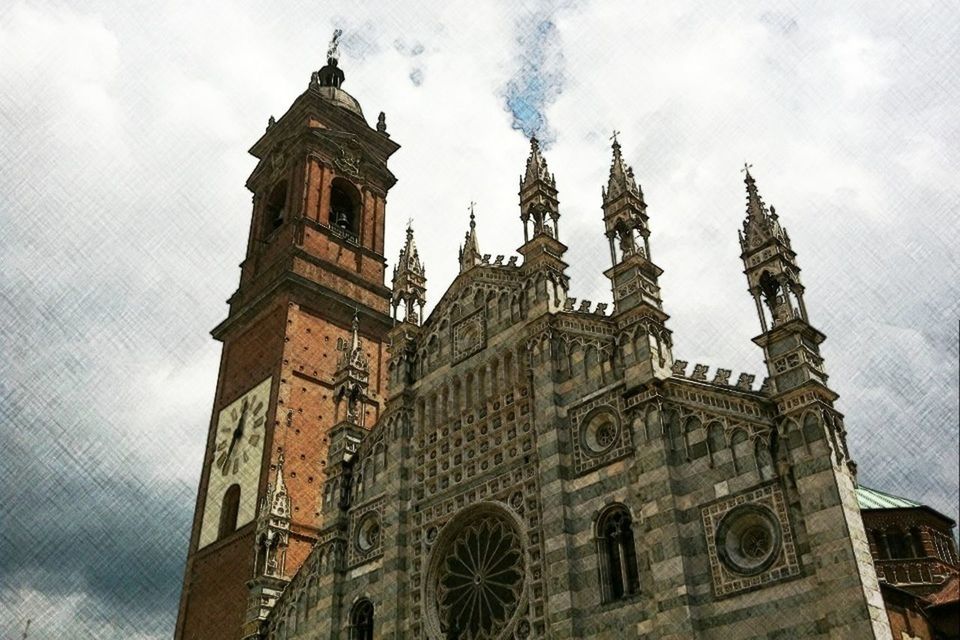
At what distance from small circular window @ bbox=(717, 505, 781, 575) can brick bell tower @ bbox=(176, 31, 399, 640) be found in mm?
15466

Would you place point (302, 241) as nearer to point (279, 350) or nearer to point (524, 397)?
point (279, 350)

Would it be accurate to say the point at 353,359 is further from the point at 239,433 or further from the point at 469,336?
the point at 239,433

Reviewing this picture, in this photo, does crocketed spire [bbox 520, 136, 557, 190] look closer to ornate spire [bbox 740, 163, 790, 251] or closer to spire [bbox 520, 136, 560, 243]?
spire [bbox 520, 136, 560, 243]

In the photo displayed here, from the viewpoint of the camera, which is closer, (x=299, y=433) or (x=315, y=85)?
(x=299, y=433)

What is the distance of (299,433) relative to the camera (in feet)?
119

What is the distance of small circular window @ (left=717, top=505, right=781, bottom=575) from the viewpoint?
1741 centimetres

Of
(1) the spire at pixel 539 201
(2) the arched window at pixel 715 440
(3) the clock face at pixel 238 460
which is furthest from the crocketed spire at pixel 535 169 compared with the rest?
(3) the clock face at pixel 238 460

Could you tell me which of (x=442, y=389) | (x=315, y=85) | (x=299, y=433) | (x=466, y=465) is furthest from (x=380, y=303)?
(x=466, y=465)

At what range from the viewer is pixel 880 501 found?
127 feet

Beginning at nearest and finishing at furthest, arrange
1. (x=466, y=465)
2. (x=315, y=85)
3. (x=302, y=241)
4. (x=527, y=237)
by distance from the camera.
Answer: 1. (x=466, y=465)
2. (x=527, y=237)
3. (x=302, y=241)
4. (x=315, y=85)

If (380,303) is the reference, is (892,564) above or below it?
below

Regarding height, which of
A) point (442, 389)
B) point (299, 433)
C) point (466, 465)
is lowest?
point (466, 465)

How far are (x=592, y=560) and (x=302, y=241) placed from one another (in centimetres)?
2569

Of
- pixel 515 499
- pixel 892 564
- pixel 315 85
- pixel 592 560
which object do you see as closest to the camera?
pixel 592 560
